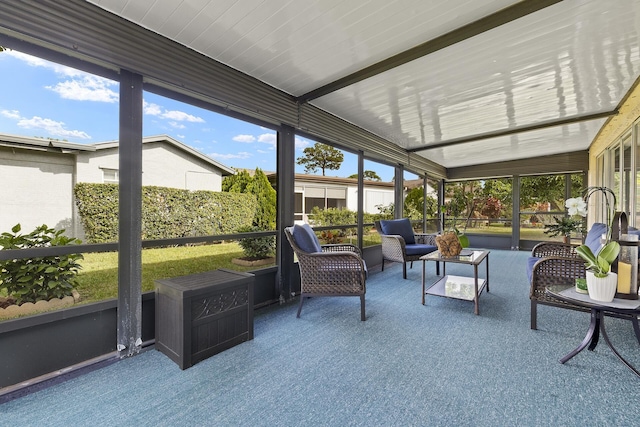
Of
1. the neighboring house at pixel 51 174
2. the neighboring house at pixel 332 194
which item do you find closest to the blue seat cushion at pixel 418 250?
the neighboring house at pixel 332 194

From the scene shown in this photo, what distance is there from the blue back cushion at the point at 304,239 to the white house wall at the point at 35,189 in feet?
6.29

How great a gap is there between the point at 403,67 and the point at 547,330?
2.84 m

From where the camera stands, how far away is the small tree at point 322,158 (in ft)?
15.0

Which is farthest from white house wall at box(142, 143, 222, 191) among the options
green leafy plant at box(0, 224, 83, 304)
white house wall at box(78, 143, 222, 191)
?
green leafy plant at box(0, 224, 83, 304)

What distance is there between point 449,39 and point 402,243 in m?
2.96

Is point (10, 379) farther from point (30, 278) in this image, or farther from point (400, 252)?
point (400, 252)

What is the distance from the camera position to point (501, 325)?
2750 millimetres

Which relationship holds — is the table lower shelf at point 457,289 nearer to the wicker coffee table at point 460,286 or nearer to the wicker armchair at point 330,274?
the wicker coffee table at point 460,286

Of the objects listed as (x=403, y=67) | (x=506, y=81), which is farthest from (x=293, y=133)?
(x=506, y=81)

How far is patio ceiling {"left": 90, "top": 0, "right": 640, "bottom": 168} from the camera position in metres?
2.03

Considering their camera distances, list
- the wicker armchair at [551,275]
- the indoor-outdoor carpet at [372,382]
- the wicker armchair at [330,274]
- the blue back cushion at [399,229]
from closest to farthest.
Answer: the indoor-outdoor carpet at [372,382] < the wicker armchair at [551,275] < the wicker armchair at [330,274] < the blue back cushion at [399,229]

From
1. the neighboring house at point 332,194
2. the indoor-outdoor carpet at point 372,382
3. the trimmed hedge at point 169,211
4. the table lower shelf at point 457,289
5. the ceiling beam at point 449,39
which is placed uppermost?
the ceiling beam at point 449,39

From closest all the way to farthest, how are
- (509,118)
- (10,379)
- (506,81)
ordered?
(10,379) < (506,81) < (509,118)

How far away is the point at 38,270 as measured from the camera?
1.91m
